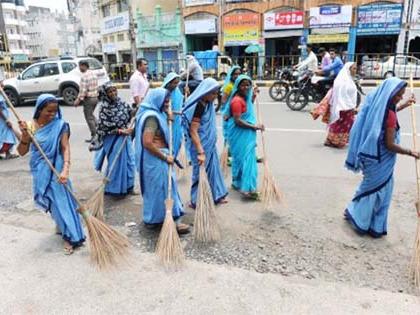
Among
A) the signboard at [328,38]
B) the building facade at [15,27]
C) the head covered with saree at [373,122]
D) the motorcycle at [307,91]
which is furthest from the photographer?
the building facade at [15,27]

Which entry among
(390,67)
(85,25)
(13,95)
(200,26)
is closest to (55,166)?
(13,95)

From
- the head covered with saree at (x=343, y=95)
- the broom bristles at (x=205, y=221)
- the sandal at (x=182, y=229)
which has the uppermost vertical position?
the head covered with saree at (x=343, y=95)

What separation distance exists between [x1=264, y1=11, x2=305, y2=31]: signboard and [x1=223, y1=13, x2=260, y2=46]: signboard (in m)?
0.68

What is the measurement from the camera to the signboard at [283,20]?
21422 mm

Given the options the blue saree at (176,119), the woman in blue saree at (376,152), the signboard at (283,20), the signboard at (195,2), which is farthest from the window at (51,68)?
the signboard at (195,2)

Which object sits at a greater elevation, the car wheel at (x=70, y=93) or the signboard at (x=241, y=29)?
the signboard at (x=241, y=29)

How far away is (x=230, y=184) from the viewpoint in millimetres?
4691

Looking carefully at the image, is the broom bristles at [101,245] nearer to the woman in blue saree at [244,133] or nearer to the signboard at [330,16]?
the woman in blue saree at [244,133]

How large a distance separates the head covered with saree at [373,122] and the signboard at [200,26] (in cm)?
2250

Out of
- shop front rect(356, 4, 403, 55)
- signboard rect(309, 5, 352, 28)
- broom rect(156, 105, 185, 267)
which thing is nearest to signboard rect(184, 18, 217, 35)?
signboard rect(309, 5, 352, 28)

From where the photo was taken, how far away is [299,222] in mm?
3629

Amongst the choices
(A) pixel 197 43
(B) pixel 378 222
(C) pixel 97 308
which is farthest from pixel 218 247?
(A) pixel 197 43

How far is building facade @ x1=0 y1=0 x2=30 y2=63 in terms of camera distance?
57.1 meters

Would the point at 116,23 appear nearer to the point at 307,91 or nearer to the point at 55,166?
the point at 307,91
